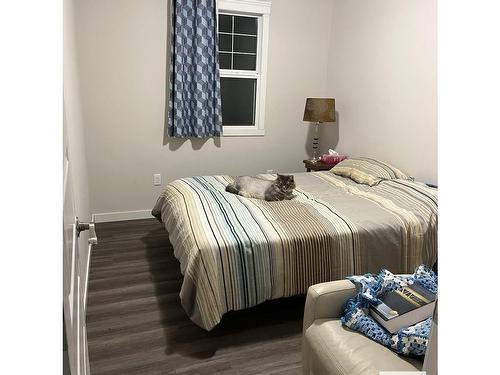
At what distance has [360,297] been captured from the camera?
169 centimetres

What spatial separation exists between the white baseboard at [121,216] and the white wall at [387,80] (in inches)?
91.0

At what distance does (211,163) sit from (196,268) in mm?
2360

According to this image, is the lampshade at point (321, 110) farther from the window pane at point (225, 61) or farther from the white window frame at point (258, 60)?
the window pane at point (225, 61)

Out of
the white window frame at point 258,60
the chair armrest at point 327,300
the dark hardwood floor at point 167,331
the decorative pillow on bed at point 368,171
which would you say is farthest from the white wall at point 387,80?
the chair armrest at point 327,300

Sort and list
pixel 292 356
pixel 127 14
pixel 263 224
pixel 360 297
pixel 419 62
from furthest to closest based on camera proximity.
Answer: pixel 127 14 → pixel 419 62 → pixel 263 224 → pixel 292 356 → pixel 360 297

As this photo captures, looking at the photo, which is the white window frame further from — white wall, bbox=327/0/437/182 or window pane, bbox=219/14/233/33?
white wall, bbox=327/0/437/182

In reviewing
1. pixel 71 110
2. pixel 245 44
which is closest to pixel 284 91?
pixel 245 44

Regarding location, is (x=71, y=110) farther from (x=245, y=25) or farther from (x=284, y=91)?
(x=284, y=91)

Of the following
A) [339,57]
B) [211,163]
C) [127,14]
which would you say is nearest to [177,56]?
[127,14]

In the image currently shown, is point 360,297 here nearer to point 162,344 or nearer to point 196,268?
point 196,268

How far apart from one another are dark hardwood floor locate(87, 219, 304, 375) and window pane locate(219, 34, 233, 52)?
8.02 ft

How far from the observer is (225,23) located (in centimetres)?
432

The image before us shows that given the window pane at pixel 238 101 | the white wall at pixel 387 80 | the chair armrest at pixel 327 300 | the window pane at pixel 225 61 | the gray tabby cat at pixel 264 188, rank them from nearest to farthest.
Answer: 1. the chair armrest at pixel 327 300
2. the gray tabby cat at pixel 264 188
3. the white wall at pixel 387 80
4. the window pane at pixel 225 61
5. the window pane at pixel 238 101

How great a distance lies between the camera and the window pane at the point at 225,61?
4405 millimetres
